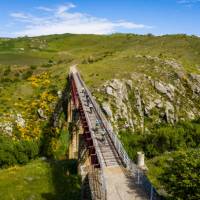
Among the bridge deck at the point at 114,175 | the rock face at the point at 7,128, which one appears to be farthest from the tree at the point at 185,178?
the rock face at the point at 7,128

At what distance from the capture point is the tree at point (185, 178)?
33.2 metres

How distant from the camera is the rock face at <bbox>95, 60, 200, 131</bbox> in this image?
328 feet

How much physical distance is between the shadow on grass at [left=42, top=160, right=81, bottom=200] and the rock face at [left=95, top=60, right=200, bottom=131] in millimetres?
30617

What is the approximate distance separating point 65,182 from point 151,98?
55.1 meters

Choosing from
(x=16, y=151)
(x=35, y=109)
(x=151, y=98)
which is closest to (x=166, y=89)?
(x=151, y=98)

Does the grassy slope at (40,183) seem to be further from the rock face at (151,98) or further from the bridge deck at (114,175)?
the rock face at (151,98)

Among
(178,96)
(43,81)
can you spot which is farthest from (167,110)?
(43,81)

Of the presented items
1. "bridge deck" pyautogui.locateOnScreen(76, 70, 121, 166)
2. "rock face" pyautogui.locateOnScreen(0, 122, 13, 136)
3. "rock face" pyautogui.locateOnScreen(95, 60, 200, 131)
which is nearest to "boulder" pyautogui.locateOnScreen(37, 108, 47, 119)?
"rock face" pyautogui.locateOnScreen(0, 122, 13, 136)

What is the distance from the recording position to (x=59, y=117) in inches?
3878

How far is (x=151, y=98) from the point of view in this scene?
354ft

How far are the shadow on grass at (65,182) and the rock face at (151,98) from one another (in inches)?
1205

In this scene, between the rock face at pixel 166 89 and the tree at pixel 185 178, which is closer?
the tree at pixel 185 178

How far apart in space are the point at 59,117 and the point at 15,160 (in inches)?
823

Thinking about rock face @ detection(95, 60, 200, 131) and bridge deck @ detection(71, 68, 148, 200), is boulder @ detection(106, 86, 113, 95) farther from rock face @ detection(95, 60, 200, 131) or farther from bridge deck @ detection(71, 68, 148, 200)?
bridge deck @ detection(71, 68, 148, 200)
